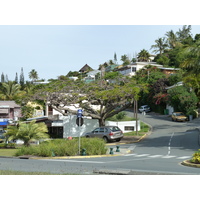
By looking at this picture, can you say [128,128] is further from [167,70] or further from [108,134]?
[167,70]

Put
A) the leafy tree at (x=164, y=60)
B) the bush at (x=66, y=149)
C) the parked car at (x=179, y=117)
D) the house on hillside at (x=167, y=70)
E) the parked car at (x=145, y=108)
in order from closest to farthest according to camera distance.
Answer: the bush at (x=66, y=149)
the parked car at (x=179, y=117)
the parked car at (x=145, y=108)
the house on hillside at (x=167, y=70)
the leafy tree at (x=164, y=60)


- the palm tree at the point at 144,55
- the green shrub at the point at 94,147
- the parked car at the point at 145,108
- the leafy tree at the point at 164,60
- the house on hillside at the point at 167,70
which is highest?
the palm tree at the point at 144,55

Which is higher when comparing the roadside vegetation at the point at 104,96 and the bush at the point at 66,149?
the roadside vegetation at the point at 104,96

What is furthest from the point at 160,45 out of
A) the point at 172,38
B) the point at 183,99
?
the point at 183,99

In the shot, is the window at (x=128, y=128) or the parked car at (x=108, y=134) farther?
the window at (x=128, y=128)

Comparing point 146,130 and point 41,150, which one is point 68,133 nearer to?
point 146,130

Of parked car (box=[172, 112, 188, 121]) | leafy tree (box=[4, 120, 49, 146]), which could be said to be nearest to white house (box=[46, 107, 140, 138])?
leafy tree (box=[4, 120, 49, 146])

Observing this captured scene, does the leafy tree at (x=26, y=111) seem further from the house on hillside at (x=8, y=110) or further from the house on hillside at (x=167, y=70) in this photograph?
the house on hillside at (x=167, y=70)


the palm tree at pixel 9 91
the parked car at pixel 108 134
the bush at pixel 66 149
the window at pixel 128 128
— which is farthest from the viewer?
the palm tree at pixel 9 91

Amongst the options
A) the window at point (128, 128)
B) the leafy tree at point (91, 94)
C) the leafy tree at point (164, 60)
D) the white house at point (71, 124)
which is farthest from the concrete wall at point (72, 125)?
the leafy tree at point (164, 60)

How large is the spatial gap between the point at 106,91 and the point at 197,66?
38.8 feet

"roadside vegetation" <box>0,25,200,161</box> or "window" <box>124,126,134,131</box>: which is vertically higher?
"roadside vegetation" <box>0,25,200,161</box>

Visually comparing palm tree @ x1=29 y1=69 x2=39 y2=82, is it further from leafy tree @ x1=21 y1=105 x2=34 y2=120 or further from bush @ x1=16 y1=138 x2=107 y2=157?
bush @ x1=16 y1=138 x2=107 y2=157

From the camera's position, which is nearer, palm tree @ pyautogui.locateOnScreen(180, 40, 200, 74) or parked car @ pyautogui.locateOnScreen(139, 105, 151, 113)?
palm tree @ pyautogui.locateOnScreen(180, 40, 200, 74)
